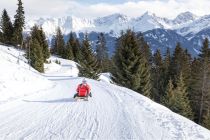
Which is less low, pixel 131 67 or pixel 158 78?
pixel 131 67

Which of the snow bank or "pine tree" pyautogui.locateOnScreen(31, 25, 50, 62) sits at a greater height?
"pine tree" pyautogui.locateOnScreen(31, 25, 50, 62)

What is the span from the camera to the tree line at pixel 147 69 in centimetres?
4147

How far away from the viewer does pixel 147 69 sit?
43281 millimetres

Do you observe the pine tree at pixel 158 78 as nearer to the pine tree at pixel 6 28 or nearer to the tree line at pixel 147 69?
the tree line at pixel 147 69

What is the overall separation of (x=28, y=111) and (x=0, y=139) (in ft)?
16.9

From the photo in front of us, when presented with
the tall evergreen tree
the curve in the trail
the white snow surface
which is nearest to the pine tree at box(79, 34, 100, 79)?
the tall evergreen tree

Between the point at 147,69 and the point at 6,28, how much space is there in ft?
193

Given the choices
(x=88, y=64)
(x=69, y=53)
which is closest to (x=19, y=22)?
(x=69, y=53)

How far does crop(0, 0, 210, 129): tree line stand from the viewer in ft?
136

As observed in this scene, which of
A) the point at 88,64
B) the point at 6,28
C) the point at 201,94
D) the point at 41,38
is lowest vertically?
the point at 201,94

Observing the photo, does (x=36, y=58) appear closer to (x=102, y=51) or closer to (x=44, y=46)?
(x=44, y=46)

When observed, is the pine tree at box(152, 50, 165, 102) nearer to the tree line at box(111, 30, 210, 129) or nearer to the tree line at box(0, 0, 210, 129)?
the tree line at box(0, 0, 210, 129)

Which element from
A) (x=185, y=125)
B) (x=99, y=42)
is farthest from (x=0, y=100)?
(x=99, y=42)

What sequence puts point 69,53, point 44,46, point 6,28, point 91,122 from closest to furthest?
point 91,122 < point 44,46 < point 6,28 < point 69,53
